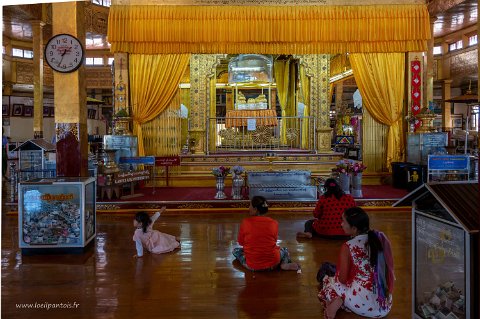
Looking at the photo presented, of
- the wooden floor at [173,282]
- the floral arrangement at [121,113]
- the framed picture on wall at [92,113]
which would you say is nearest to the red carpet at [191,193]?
the floral arrangement at [121,113]

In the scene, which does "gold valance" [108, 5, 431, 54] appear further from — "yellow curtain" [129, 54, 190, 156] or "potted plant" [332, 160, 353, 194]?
"potted plant" [332, 160, 353, 194]

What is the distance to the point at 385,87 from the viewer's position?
1086 cm

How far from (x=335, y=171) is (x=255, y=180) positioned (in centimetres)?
163

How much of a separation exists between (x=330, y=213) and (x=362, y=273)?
265 centimetres

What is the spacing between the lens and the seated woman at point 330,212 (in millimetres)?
5602

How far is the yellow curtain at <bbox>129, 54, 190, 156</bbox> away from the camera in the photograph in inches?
420

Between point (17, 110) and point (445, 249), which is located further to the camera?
point (17, 110)

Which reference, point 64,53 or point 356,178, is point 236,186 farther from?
point 64,53

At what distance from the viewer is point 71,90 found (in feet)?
21.0

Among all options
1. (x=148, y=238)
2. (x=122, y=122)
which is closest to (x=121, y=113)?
(x=122, y=122)

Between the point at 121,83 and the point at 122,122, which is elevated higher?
the point at 121,83

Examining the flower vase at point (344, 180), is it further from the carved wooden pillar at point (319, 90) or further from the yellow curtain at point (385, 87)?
the carved wooden pillar at point (319, 90)

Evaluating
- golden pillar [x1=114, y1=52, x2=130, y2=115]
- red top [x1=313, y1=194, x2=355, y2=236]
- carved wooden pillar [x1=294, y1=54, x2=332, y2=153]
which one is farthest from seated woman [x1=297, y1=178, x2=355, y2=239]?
carved wooden pillar [x1=294, y1=54, x2=332, y2=153]

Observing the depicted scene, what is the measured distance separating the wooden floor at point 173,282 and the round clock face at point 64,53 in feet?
7.76
